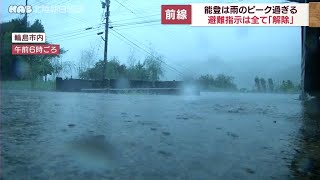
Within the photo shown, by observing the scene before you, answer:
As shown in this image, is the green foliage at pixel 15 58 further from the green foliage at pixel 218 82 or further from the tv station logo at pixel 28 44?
the green foliage at pixel 218 82

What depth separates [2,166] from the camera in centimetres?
183

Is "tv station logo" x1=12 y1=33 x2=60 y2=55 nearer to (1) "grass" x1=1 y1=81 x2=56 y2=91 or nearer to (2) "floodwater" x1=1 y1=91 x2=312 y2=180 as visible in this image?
(2) "floodwater" x1=1 y1=91 x2=312 y2=180

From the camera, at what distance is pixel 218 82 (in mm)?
5332

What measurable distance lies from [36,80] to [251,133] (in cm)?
485

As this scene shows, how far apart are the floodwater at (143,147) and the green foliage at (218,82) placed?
0.98 metres

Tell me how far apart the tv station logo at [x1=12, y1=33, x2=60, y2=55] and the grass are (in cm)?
176

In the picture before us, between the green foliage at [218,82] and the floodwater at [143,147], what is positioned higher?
the green foliage at [218,82]

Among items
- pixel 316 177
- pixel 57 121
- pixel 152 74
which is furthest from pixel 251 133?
pixel 152 74

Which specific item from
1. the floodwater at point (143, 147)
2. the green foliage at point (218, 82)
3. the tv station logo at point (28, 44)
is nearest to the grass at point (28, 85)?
the tv station logo at point (28, 44)

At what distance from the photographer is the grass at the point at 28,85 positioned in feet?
19.7

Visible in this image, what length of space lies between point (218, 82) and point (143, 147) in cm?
308

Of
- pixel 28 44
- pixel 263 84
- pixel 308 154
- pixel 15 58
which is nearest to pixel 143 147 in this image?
pixel 308 154

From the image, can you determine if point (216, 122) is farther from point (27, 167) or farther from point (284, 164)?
point (27, 167)

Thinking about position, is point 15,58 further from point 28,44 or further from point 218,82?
point 218,82
